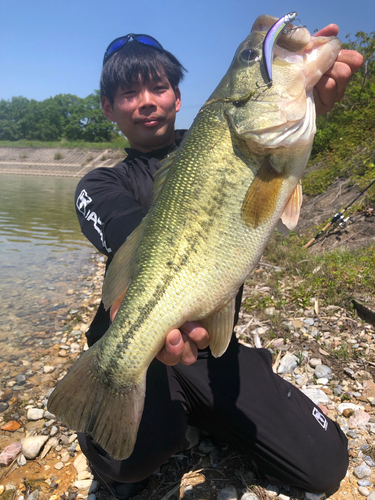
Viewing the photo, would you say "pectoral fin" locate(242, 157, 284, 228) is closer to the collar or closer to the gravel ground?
the collar

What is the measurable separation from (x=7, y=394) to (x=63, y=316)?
2.16 metres

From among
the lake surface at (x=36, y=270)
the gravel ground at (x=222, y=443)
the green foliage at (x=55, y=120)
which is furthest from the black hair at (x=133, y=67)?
the green foliage at (x=55, y=120)

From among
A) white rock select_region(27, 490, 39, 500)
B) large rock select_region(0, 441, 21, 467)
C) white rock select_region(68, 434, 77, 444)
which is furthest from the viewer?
white rock select_region(68, 434, 77, 444)

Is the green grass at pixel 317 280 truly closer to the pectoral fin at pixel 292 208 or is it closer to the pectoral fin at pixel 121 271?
the pectoral fin at pixel 292 208

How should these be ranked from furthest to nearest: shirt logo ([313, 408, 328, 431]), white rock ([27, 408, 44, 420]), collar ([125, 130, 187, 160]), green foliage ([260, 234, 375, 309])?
green foliage ([260, 234, 375, 309]) → collar ([125, 130, 187, 160]) → white rock ([27, 408, 44, 420]) → shirt logo ([313, 408, 328, 431])

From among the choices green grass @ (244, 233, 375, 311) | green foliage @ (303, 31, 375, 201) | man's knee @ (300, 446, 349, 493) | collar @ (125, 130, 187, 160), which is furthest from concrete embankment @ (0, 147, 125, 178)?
man's knee @ (300, 446, 349, 493)

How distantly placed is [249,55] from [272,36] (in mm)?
195

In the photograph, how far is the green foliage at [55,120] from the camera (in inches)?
2835

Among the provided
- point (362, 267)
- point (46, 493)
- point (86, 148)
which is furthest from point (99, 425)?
point (86, 148)

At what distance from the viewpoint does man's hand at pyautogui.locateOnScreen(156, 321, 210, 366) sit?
172 cm

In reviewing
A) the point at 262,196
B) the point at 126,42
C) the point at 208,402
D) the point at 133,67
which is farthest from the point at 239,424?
the point at 126,42

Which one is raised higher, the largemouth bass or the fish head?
the fish head

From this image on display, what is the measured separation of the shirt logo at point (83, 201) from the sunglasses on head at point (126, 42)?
1594 millimetres

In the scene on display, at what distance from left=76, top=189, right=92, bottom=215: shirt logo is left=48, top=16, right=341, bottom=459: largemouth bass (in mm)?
1036
